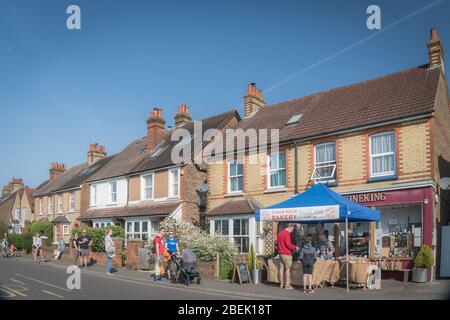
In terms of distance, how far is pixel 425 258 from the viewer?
1528cm

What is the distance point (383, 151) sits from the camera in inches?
706

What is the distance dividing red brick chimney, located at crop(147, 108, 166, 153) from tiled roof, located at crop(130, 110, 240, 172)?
58 centimetres

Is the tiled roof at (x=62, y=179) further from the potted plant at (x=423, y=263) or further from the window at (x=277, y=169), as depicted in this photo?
the potted plant at (x=423, y=263)

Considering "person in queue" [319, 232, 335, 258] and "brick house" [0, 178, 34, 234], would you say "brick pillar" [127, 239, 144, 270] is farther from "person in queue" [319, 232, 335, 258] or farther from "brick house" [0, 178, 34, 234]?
"brick house" [0, 178, 34, 234]

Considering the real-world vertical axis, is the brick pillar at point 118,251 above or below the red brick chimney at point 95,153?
below

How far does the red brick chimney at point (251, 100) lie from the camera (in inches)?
1092

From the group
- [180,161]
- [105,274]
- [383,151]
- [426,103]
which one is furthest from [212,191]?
[426,103]

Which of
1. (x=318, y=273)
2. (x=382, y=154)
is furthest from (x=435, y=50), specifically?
(x=318, y=273)

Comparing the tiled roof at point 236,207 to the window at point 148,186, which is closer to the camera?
the tiled roof at point 236,207

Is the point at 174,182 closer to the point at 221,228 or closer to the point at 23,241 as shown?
the point at 221,228

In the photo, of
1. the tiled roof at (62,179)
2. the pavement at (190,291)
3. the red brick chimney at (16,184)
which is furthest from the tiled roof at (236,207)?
the red brick chimney at (16,184)

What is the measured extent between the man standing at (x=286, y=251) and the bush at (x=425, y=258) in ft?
14.2
